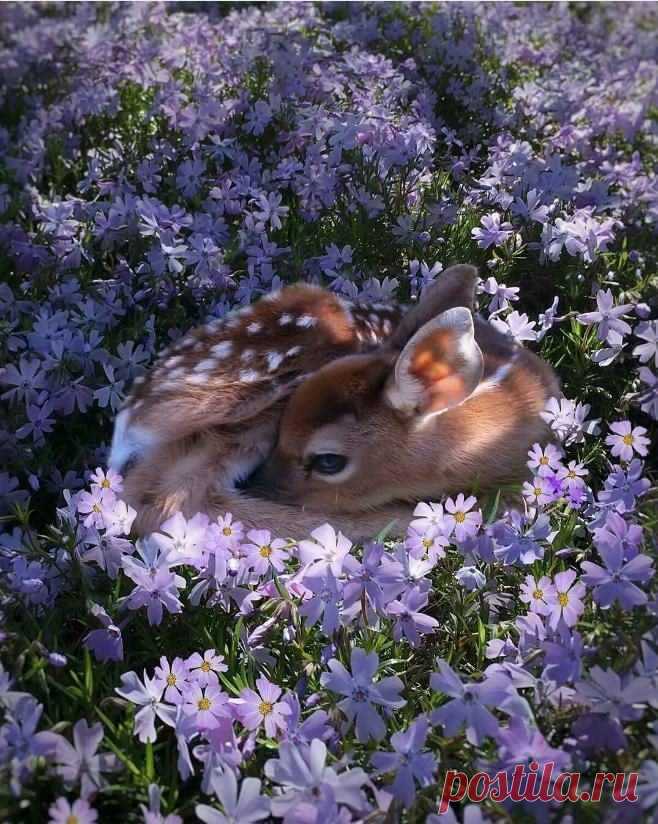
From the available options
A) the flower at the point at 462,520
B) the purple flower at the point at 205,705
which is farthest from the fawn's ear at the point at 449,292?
the purple flower at the point at 205,705

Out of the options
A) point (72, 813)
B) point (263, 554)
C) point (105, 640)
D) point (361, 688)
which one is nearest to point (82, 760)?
point (72, 813)

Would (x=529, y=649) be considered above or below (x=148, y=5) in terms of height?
below

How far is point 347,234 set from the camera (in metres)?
4.38

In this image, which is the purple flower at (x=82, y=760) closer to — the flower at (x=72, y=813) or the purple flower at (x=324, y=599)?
the flower at (x=72, y=813)

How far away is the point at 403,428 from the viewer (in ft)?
11.2

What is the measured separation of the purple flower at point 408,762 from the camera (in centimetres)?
187

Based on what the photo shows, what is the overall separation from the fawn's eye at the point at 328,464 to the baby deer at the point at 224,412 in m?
0.17

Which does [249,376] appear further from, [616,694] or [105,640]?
[616,694]

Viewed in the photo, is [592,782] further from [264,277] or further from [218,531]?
[264,277]

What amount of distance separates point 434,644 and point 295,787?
846mm

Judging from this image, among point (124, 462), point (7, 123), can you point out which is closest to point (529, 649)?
point (124, 462)

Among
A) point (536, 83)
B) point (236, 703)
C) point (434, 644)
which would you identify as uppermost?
point (536, 83)

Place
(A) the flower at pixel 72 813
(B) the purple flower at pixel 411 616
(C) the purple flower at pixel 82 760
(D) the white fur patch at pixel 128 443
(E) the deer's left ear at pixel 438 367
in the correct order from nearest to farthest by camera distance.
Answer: (A) the flower at pixel 72 813 → (C) the purple flower at pixel 82 760 → (B) the purple flower at pixel 411 616 → (E) the deer's left ear at pixel 438 367 → (D) the white fur patch at pixel 128 443

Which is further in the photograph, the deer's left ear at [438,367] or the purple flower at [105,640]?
the deer's left ear at [438,367]
